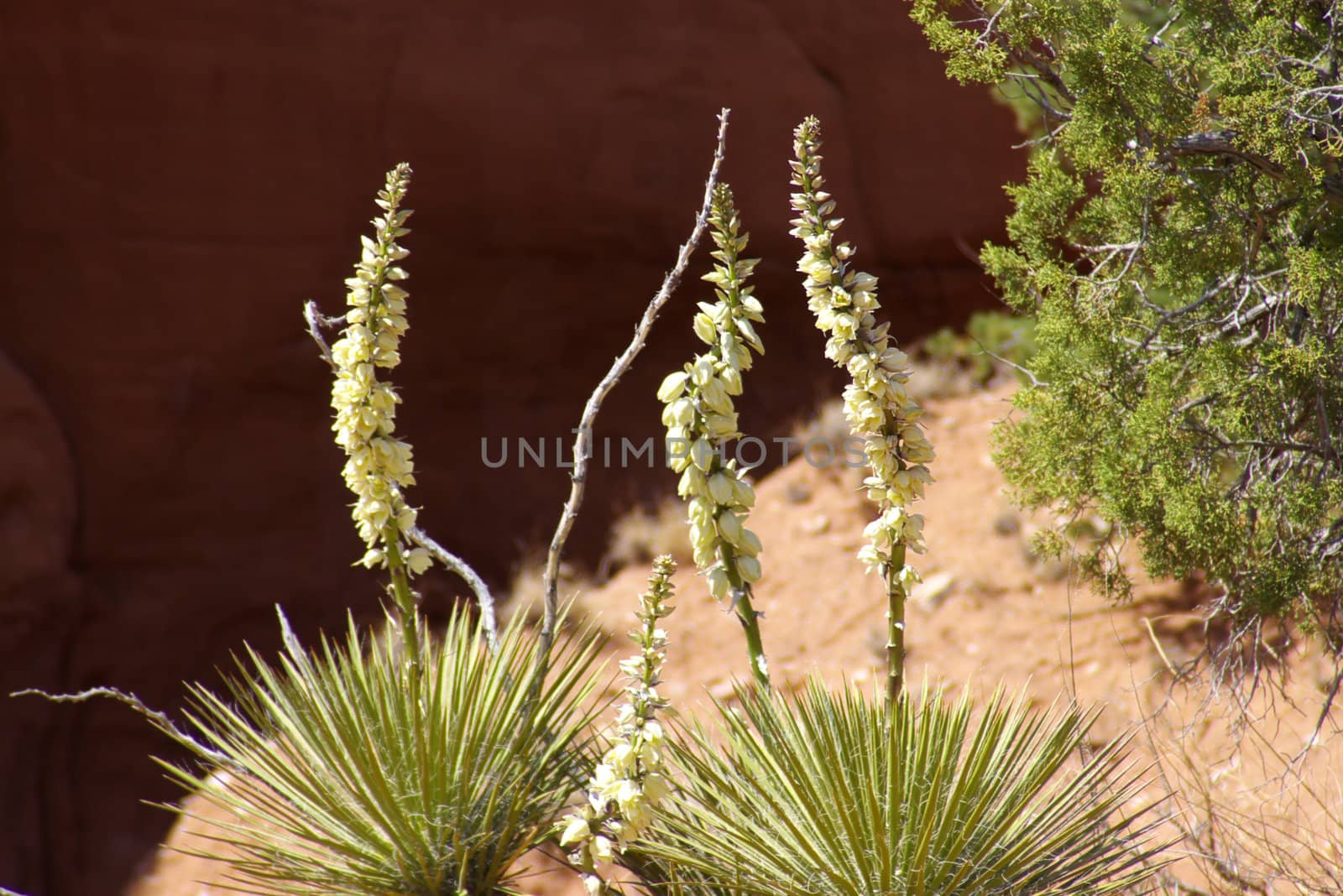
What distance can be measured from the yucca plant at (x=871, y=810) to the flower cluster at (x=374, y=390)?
0.70 m

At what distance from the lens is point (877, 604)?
20.7 feet

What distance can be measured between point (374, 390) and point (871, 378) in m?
0.85

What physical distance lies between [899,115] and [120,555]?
244 inches

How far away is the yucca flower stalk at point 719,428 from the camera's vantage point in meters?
1.86

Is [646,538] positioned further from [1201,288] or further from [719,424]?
[719,424]

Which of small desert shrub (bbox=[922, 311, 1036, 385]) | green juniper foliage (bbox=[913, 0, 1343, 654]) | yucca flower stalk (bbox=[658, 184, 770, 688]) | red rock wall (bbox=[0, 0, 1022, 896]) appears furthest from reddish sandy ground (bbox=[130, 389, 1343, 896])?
yucca flower stalk (bbox=[658, 184, 770, 688])

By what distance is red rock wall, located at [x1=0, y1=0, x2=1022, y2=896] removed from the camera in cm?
700

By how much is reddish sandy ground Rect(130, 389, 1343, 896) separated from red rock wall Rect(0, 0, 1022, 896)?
1.13 metres

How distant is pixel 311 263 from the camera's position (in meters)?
7.79

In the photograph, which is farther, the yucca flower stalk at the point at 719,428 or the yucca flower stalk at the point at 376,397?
the yucca flower stalk at the point at 376,397

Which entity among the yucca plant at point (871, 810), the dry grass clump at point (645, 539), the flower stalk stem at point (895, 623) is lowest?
the yucca plant at point (871, 810)

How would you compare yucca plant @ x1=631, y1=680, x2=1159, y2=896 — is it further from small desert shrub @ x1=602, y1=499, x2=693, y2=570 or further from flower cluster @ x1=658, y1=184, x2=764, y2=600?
small desert shrub @ x1=602, y1=499, x2=693, y2=570

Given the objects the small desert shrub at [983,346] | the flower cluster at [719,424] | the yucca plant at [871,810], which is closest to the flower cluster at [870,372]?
the flower cluster at [719,424]

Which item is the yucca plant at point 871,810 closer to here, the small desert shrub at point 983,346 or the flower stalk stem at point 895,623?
the flower stalk stem at point 895,623
